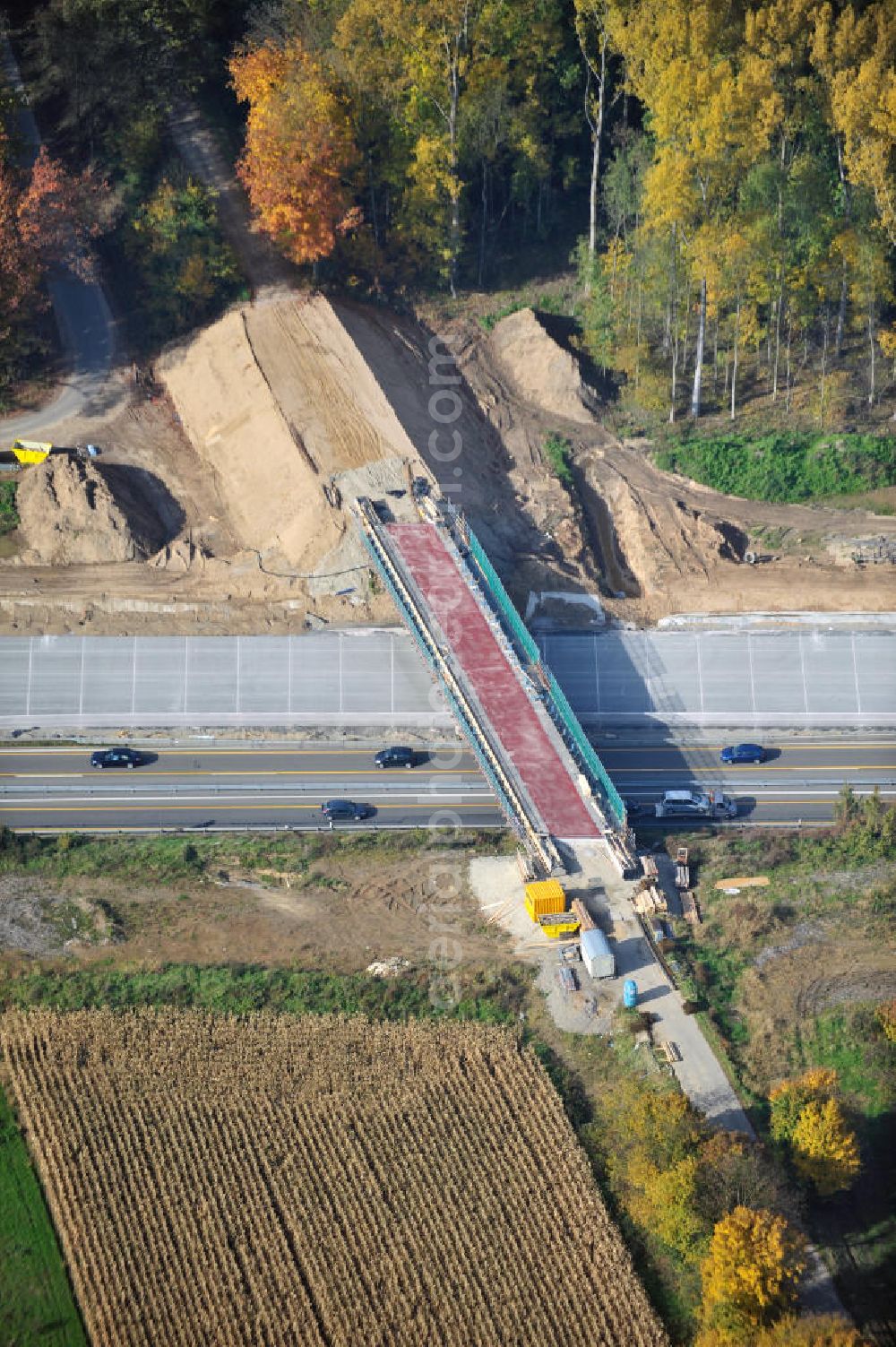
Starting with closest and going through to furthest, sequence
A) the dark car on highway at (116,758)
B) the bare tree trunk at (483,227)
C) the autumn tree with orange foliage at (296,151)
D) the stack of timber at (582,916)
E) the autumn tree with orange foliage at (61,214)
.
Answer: the stack of timber at (582,916), the dark car on highway at (116,758), the autumn tree with orange foliage at (61,214), the autumn tree with orange foliage at (296,151), the bare tree trunk at (483,227)

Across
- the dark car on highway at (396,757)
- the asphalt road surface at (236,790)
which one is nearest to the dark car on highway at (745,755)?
the asphalt road surface at (236,790)

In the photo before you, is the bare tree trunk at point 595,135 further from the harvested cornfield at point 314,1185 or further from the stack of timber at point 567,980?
the harvested cornfield at point 314,1185

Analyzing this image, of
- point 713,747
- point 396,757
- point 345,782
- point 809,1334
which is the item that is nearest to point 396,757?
point 396,757

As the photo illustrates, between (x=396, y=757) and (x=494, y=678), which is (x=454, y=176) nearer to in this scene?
(x=494, y=678)

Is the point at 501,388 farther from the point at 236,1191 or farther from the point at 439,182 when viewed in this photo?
the point at 236,1191

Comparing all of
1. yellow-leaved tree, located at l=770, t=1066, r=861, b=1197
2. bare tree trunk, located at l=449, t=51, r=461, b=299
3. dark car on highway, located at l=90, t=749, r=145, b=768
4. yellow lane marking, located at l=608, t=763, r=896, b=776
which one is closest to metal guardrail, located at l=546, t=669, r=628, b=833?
yellow lane marking, located at l=608, t=763, r=896, b=776

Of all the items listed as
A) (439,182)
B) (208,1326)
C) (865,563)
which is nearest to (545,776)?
(865,563)
